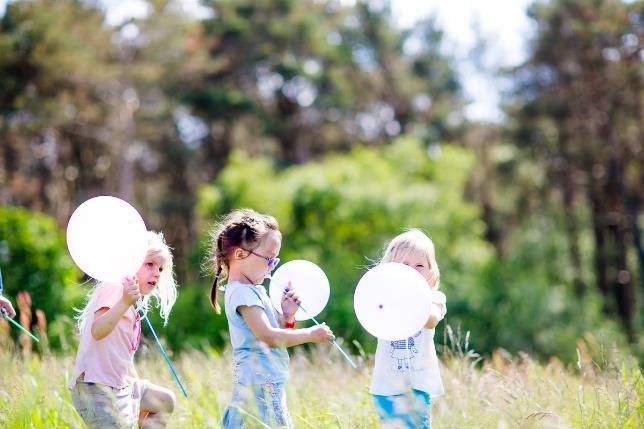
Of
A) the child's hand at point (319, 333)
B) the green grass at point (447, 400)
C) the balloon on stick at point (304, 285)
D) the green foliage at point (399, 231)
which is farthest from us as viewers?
the green foliage at point (399, 231)

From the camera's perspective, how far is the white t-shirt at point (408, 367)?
321 cm

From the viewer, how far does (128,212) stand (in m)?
3.30

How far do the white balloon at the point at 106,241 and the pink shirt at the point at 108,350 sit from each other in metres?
0.09

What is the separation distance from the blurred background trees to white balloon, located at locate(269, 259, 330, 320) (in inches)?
290

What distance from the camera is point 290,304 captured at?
3385 millimetres

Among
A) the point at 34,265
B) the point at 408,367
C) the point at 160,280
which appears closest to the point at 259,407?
the point at 408,367

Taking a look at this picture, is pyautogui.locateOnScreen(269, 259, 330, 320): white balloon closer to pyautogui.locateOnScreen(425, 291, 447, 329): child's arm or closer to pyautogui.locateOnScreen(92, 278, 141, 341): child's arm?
pyautogui.locateOnScreen(425, 291, 447, 329): child's arm

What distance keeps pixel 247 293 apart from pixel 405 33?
75.8 ft

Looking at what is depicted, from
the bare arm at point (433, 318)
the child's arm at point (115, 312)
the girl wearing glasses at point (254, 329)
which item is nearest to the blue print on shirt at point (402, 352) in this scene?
the bare arm at point (433, 318)

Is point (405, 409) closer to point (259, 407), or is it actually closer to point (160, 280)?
point (259, 407)

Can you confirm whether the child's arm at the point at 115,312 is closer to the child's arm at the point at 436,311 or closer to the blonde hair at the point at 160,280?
the blonde hair at the point at 160,280

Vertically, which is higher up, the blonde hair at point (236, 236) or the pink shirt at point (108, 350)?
the blonde hair at point (236, 236)

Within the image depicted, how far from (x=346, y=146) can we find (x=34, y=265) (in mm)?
Answer: 16417

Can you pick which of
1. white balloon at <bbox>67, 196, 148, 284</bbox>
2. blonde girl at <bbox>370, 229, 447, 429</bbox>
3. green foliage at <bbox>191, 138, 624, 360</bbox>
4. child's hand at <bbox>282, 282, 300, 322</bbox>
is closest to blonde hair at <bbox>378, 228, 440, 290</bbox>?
blonde girl at <bbox>370, 229, 447, 429</bbox>
